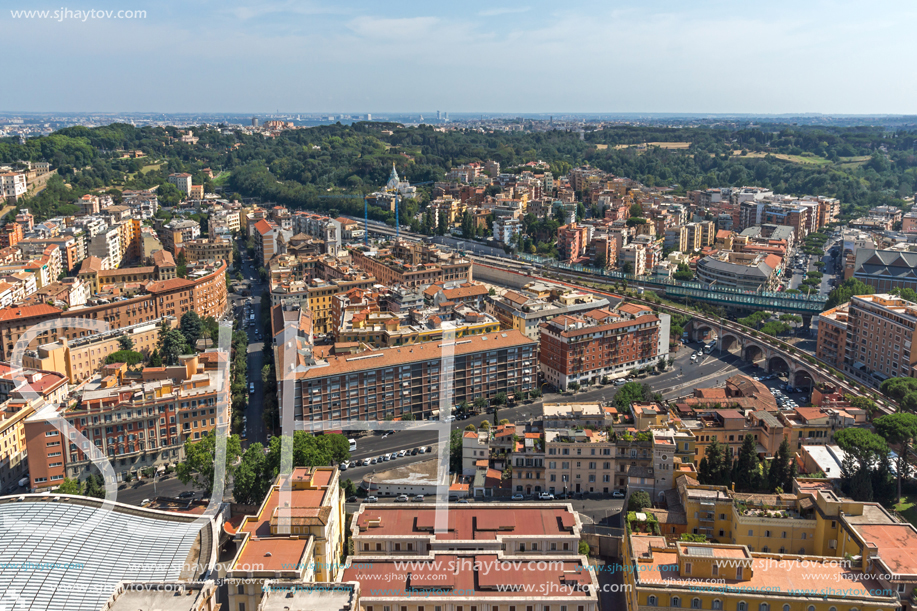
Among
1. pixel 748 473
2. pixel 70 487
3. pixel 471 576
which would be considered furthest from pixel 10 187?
pixel 748 473

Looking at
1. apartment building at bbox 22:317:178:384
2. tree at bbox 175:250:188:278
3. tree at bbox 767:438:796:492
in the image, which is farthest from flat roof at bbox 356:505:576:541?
tree at bbox 175:250:188:278

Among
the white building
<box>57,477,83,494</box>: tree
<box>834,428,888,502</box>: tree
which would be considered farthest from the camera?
the white building

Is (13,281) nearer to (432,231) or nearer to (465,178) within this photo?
(432,231)

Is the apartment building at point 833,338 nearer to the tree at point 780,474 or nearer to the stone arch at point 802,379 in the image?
the stone arch at point 802,379

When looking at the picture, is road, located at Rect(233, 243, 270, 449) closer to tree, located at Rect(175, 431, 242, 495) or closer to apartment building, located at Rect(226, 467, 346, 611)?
tree, located at Rect(175, 431, 242, 495)

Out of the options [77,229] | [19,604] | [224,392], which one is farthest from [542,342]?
[77,229]

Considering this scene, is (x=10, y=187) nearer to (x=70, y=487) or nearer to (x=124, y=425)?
(x=124, y=425)
